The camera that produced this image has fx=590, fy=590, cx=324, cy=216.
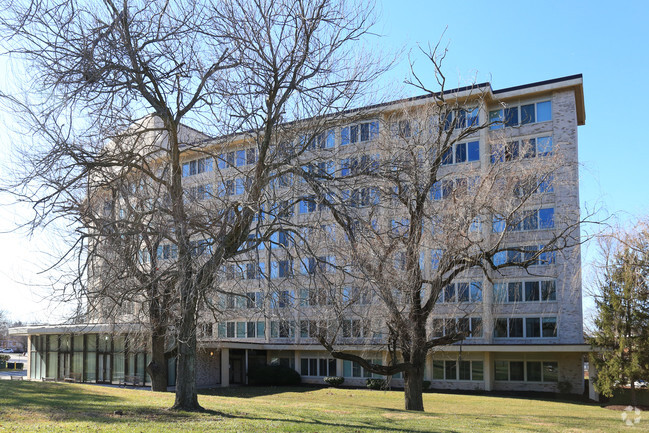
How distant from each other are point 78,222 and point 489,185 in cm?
1238

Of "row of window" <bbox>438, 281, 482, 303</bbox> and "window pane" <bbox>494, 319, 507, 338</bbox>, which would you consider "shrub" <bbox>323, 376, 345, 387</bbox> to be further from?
"window pane" <bbox>494, 319, 507, 338</bbox>

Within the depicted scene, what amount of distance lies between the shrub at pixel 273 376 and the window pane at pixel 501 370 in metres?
13.8

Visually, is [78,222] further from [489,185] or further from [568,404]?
[568,404]

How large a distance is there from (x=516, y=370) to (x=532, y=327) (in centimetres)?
316

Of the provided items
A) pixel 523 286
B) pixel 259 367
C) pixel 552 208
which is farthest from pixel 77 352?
pixel 552 208

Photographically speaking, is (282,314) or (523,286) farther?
(523,286)

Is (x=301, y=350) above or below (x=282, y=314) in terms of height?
below

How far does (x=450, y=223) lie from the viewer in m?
18.3

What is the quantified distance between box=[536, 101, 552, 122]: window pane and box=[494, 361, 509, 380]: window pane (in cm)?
1597

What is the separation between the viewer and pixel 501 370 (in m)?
38.5

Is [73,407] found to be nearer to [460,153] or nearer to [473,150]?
[460,153]

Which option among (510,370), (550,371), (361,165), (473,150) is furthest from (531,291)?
(361,165)

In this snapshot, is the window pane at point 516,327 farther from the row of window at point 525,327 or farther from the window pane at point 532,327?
A: the window pane at point 532,327

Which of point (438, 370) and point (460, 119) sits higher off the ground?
point (460, 119)
